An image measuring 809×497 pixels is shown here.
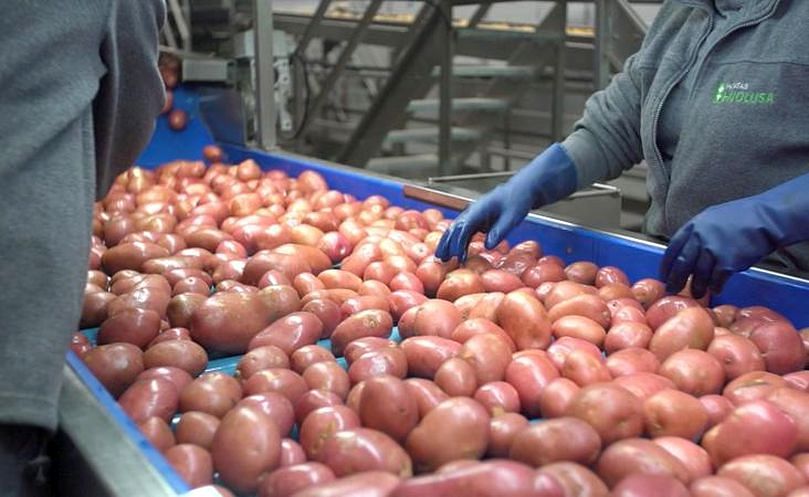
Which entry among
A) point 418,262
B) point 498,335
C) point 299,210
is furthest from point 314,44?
point 498,335

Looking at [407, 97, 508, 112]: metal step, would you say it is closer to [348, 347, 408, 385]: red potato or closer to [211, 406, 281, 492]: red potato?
[348, 347, 408, 385]: red potato

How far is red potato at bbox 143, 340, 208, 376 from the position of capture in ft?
3.91

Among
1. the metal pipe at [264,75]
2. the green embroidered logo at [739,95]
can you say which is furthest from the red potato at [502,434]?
the metal pipe at [264,75]

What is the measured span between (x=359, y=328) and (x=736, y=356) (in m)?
0.55

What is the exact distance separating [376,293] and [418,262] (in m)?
0.26

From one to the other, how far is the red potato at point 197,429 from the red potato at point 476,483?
13.5 inches

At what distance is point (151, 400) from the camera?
1043 millimetres

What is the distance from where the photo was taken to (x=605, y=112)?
1.85m

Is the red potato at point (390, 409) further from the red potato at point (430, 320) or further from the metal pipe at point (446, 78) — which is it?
the metal pipe at point (446, 78)

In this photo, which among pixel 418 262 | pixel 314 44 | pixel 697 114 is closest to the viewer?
pixel 697 114

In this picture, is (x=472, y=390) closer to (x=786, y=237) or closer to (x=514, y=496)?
(x=514, y=496)

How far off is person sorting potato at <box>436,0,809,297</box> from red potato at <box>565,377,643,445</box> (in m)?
0.45

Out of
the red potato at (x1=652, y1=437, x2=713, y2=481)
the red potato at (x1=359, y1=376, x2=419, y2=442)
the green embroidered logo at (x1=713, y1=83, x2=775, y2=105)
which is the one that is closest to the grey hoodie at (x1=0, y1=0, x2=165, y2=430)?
the red potato at (x1=359, y1=376, x2=419, y2=442)

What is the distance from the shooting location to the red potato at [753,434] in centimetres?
90
